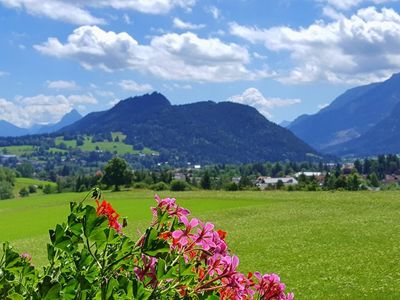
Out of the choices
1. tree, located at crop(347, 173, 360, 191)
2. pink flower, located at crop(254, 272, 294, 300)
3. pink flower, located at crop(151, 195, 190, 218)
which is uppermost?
→ pink flower, located at crop(151, 195, 190, 218)

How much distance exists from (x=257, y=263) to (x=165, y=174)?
82.6 m

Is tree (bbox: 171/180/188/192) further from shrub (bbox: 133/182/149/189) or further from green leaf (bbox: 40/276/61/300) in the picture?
green leaf (bbox: 40/276/61/300)

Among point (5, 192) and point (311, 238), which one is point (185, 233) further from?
point (5, 192)

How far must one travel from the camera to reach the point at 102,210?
2291 millimetres

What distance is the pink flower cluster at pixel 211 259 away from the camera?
2.07 metres

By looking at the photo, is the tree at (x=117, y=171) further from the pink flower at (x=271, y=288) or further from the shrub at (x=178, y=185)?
the pink flower at (x=271, y=288)

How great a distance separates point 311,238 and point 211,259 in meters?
24.1

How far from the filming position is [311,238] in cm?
2539

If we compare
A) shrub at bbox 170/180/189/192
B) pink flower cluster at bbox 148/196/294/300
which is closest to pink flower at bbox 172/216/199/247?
pink flower cluster at bbox 148/196/294/300

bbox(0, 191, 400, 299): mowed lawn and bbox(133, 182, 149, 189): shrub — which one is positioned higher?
bbox(0, 191, 400, 299): mowed lawn

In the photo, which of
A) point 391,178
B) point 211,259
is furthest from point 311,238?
point 391,178

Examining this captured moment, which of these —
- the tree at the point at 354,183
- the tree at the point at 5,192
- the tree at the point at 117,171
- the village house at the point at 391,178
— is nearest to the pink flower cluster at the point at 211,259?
the tree at the point at 117,171

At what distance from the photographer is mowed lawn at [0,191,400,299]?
15.4 metres

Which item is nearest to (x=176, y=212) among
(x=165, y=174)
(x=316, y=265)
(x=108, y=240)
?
(x=108, y=240)
